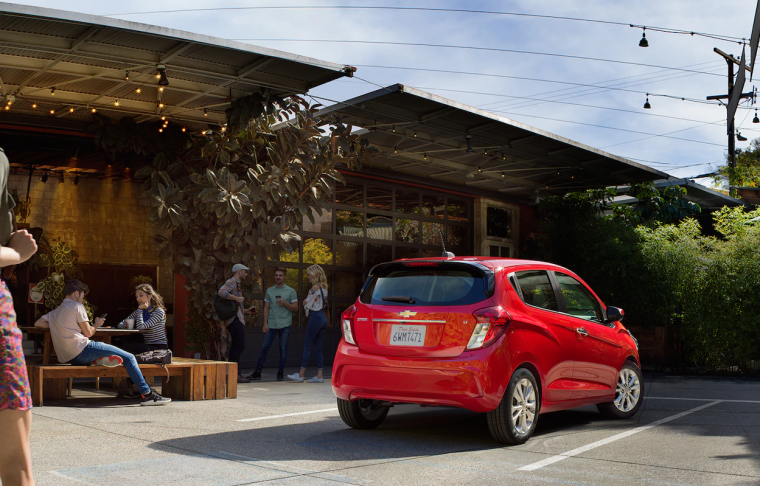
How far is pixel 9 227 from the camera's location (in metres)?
2.94

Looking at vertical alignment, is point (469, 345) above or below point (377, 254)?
below

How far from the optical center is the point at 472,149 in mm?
15664

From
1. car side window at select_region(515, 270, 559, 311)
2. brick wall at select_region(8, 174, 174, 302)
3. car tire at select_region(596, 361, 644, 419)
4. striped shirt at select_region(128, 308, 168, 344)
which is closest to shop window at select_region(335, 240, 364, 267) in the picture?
brick wall at select_region(8, 174, 174, 302)

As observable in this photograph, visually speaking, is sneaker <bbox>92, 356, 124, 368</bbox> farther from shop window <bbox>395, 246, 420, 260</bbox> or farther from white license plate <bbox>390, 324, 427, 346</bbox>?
shop window <bbox>395, 246, 420, 260</bbox>

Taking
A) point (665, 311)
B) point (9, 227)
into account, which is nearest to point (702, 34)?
point (665, 311)

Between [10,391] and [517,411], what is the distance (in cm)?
466

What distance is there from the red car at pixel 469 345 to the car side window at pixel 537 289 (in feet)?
0.04

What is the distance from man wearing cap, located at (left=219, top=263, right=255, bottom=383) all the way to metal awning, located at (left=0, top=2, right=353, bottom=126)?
107 inches

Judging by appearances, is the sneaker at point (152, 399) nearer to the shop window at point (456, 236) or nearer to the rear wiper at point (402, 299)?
the rear wiper at point (402, 299)

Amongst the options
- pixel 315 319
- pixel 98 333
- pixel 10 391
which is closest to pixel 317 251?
pixel 315 319

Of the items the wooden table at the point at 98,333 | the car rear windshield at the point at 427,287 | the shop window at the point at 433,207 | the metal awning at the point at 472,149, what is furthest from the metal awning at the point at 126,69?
the shop window at the point at 433,207

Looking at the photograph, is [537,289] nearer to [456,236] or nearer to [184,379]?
[184,379]

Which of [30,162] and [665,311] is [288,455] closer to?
[665,311]

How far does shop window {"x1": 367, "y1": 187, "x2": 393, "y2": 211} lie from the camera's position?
17.9m
